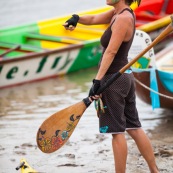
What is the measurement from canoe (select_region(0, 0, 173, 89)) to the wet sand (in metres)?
0.31

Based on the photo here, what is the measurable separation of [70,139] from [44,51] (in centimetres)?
296

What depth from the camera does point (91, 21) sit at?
5.20m

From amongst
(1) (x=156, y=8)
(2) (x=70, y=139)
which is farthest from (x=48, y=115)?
(1) (x=156, y=8)

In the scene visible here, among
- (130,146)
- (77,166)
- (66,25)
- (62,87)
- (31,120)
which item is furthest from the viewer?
(62,87)

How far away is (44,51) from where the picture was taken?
358 inches

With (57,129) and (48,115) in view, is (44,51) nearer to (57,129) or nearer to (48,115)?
(48,115)

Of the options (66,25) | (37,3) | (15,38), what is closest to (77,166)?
(66,25)

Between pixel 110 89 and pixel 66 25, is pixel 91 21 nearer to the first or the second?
pixel 66 25

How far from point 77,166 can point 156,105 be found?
1.35 meters

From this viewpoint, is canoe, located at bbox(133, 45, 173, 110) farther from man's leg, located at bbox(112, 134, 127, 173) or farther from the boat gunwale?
the boat gunwale

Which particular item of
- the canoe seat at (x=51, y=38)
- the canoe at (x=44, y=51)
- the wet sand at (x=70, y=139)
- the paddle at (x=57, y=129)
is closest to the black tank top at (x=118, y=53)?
the paddle at (x=57, y=129)

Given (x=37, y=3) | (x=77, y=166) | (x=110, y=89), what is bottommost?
(x=77, y=166)

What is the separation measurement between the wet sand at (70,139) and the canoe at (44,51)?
0.31 meters

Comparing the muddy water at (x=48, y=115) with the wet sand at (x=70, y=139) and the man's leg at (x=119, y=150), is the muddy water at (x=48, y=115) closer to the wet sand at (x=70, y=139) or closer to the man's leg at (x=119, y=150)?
Result: the wet sand at (x=70, y=139)
